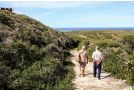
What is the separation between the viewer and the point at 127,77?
1791cm

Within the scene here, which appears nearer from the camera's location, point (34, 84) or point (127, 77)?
point (34, 84)

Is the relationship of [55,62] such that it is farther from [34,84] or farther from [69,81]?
[34,84]

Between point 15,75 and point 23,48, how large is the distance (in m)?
4.56

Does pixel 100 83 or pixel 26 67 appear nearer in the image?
pixel 100 83

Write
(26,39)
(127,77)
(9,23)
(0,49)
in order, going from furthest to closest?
(9,23) < (26,39) < (0,49) < (127,77)

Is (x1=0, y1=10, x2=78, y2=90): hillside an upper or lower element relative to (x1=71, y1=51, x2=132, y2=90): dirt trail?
upper

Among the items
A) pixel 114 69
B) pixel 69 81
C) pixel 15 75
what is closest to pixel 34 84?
pixel 15 75

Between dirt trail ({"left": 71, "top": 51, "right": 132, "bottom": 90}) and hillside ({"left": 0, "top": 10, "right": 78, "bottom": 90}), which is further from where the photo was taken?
dirt trail ({"left": 71, "top": 51, "right": 132, "bottom": 90})

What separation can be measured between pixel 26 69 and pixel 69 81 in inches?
101

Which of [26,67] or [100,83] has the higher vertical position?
[26,67]

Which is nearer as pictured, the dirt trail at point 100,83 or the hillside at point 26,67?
the hillside at point 26,67

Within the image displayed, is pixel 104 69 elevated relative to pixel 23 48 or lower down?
lower down

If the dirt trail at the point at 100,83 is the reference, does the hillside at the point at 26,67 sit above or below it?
above

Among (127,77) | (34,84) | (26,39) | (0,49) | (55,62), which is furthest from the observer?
(26,39)
